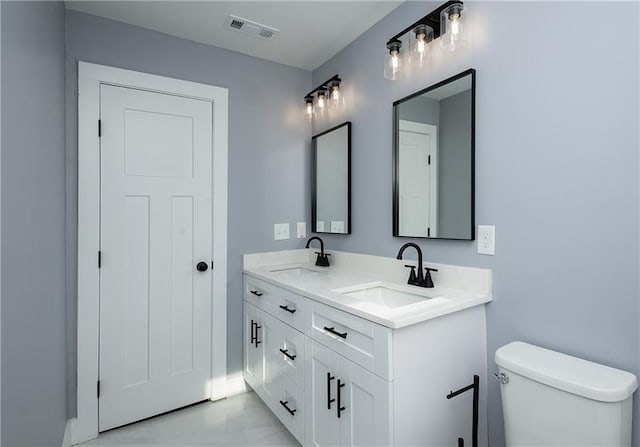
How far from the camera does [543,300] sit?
4.31 feet

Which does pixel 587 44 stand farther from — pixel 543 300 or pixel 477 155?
pixel 543 300

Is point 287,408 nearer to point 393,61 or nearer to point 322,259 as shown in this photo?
point 322,259

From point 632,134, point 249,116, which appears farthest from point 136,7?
point 632,134

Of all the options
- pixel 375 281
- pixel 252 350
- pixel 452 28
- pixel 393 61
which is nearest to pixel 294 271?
pixel 252 350

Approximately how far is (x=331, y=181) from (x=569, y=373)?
5.77ft

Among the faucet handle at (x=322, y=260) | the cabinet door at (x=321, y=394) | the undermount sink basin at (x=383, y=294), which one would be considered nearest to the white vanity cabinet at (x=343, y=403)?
the cabinet door at (x=321, y=394)

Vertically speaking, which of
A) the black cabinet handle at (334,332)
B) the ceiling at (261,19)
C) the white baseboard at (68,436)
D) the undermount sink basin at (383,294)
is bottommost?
the white baseboard at (68,436)

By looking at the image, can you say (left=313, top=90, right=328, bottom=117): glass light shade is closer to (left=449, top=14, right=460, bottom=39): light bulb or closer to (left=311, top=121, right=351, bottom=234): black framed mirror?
(left=311, top=121, right=351, bottom=234): black framed mirror

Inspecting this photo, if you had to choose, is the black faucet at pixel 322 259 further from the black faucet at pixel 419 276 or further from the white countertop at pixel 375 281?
the black faucet at pixel 419 276

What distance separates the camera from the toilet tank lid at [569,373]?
3.29 ft

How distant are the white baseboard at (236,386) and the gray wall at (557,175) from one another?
163 cm

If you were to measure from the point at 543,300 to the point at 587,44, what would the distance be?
3.04 feet

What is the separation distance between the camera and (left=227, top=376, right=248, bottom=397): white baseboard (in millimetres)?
2391

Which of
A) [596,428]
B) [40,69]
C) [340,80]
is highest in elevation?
[340,80]
